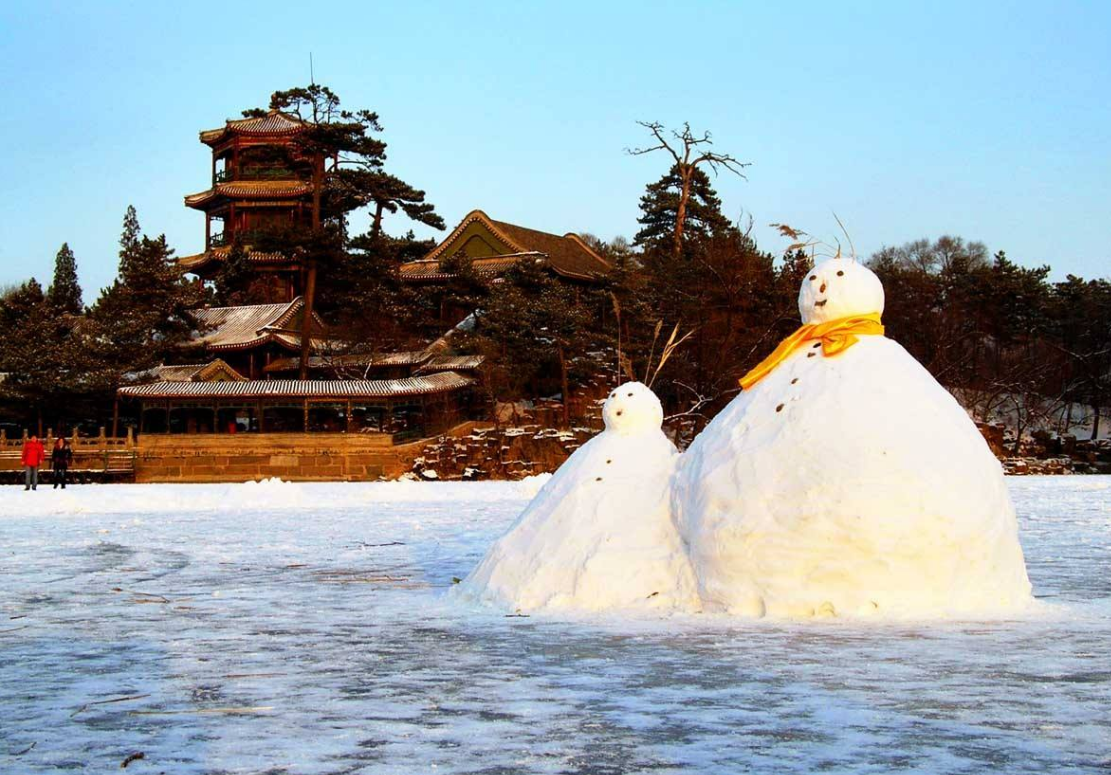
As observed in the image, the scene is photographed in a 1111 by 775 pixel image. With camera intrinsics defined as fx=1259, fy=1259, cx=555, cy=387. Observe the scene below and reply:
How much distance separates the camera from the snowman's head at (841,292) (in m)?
7.89

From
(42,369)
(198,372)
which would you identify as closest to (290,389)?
(198,372)

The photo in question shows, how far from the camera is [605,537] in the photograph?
7910 mm

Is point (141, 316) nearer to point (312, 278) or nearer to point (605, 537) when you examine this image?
point (312, 278)

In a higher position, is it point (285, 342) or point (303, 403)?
point (285, 342)

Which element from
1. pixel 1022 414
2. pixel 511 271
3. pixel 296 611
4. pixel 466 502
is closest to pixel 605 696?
pixel 296 611

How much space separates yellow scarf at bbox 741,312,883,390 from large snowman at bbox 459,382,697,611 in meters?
0.87

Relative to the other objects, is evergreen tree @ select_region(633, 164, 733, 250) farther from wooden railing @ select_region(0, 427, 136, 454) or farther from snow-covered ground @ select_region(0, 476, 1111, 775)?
snow-covered ground @ select_region(0, 476, 1111, 775)

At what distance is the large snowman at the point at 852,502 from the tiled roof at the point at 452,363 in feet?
102

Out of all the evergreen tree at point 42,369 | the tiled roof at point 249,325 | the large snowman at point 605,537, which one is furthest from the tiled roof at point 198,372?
the large snowman at point 605,537

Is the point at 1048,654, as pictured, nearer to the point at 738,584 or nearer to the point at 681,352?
the point at 738,584

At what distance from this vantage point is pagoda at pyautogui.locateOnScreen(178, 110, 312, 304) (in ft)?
150

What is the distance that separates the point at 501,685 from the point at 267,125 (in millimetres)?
43807

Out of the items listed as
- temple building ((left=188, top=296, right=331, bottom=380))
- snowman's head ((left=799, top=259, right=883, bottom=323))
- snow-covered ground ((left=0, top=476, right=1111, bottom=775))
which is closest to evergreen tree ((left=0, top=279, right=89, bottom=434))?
temple building ((left=188, top=296, right=331, bottom=380))

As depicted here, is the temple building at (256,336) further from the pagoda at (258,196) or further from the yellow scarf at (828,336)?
the yellow scarf at (828,336)
